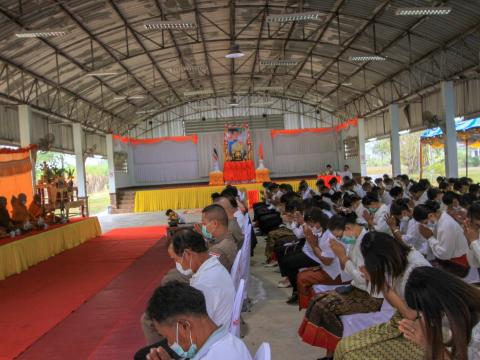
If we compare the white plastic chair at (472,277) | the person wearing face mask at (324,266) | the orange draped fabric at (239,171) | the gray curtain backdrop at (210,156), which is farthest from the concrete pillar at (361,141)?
the white plastic chair at (472,277)

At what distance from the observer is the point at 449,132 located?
11.5 meters

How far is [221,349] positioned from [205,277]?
0.96 m

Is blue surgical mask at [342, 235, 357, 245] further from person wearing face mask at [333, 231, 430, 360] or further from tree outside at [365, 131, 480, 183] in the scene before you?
tree outside at [365, 131, 480, 183]

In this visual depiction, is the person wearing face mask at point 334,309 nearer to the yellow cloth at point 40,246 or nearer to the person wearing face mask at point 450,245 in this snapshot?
the person wearing face mask at point 450,245

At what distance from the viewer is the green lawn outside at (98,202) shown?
20.2m

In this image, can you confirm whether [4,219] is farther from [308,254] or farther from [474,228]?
[474,228]

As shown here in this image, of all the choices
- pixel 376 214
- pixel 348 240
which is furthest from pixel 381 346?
pixel 376 214

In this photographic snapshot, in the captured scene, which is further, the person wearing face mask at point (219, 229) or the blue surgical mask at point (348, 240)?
the blue surgical mask at point (348, 240)

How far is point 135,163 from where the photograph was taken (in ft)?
73.4

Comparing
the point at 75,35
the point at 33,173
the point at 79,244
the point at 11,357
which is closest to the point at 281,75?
the point at 75,35

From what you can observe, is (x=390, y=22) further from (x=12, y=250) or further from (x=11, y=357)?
(x=11, y=357)

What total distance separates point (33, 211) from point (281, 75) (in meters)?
13.3

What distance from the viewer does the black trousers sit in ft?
14.4

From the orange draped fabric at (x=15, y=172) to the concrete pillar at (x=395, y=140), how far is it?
11.3 meters
